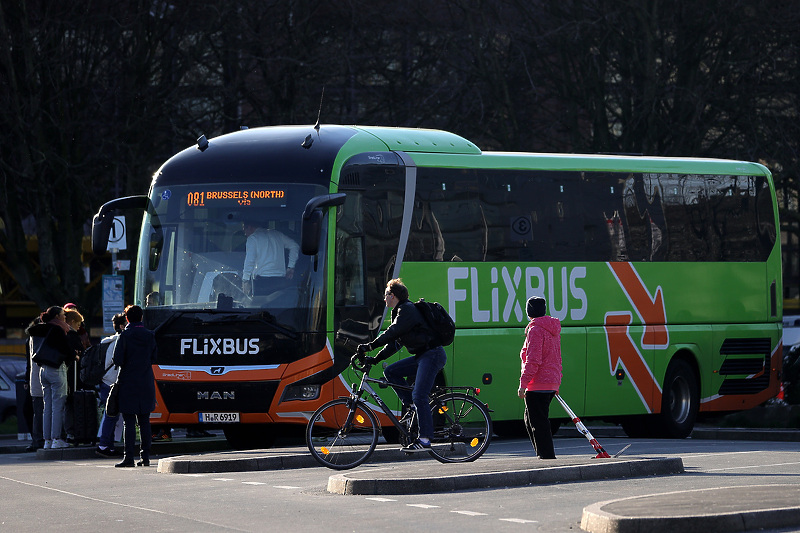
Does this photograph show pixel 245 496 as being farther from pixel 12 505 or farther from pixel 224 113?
pixel 224 113

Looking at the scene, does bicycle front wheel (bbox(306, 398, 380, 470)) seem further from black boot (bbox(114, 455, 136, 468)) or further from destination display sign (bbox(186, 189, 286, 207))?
destination display sign (bbox(186, 189, 286, 207))

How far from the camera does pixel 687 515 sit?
8727mm

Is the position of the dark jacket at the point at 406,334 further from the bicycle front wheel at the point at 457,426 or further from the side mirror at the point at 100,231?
the side mirror at the point at 100,231

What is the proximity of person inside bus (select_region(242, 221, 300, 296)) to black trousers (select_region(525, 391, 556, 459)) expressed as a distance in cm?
354

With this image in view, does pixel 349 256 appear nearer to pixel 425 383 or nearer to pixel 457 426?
pixel 425 383

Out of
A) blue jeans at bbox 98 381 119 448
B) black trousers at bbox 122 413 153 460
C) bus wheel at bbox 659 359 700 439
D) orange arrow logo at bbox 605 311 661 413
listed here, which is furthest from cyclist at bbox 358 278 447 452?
bus wheel at bbox 659 359 700 439

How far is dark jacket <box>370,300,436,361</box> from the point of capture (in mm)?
13594

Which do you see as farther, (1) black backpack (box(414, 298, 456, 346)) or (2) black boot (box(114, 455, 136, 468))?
(2) black boot (box(114, 455, 136, 468))

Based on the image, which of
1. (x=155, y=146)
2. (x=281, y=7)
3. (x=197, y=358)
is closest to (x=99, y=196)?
(x=155, y=146)

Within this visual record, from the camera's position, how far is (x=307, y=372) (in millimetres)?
15859

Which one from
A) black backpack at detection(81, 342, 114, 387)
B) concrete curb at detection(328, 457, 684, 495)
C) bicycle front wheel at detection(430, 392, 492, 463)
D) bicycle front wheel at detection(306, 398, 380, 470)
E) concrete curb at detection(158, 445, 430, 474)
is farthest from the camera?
black backpack at detection(81, 342, 114, 387)

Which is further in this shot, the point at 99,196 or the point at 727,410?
the point at 99,196

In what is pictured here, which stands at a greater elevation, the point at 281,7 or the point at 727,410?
the point at 281,7

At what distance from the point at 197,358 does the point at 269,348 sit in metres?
0.80
